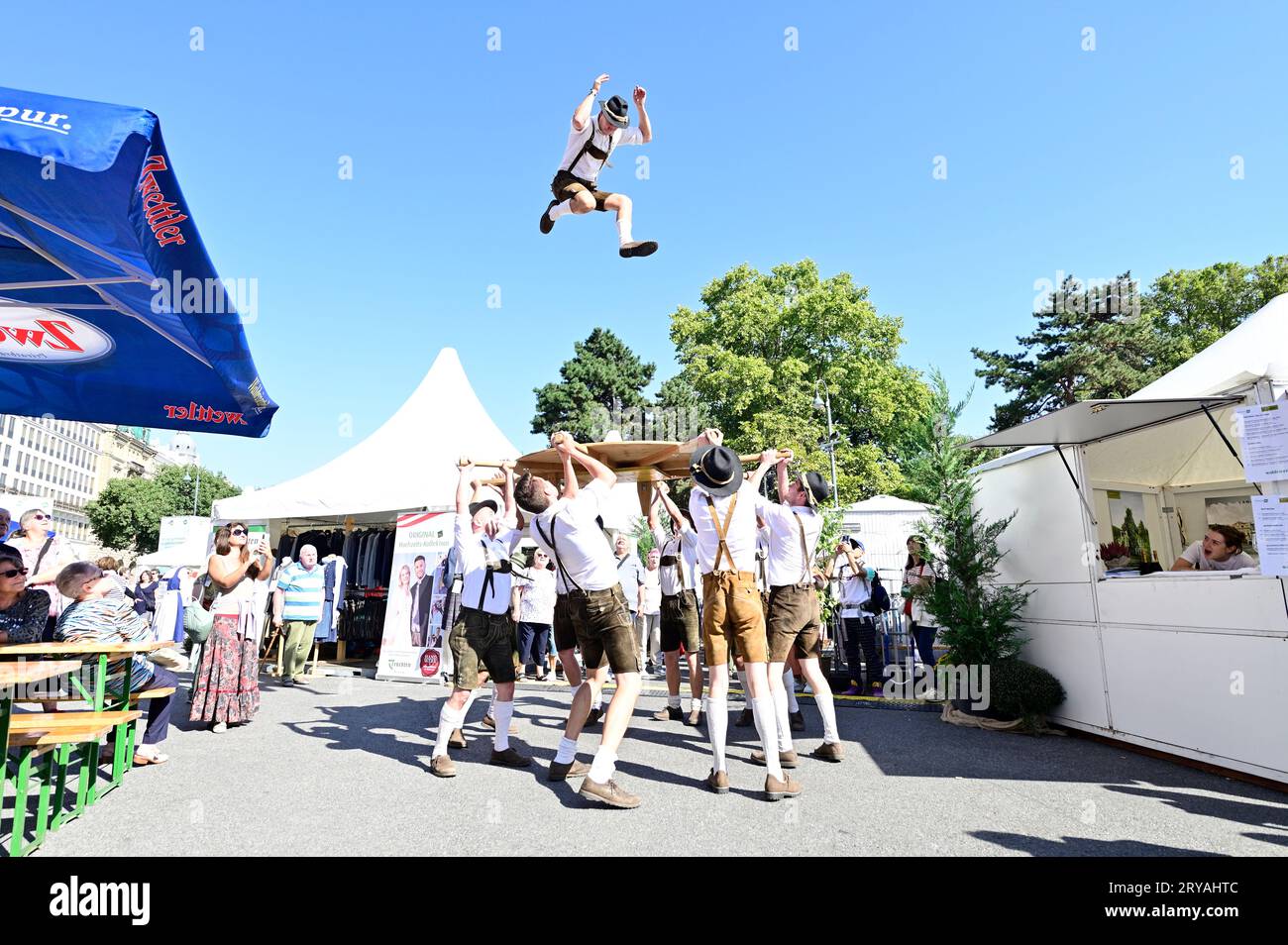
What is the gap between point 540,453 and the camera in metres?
5.05

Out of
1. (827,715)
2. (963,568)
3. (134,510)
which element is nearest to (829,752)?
(827,715)

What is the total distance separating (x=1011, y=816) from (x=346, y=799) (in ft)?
13.1

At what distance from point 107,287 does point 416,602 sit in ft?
25.9

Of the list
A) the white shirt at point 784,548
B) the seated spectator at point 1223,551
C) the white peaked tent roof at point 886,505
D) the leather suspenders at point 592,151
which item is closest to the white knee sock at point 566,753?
the white shirt at point 784,548

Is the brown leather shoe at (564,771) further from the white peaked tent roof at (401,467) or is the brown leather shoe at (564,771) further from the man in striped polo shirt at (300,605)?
the white peaked tent roof at (401,467)

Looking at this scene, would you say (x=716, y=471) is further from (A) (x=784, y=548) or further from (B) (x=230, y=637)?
(B) (x=230, y=637)

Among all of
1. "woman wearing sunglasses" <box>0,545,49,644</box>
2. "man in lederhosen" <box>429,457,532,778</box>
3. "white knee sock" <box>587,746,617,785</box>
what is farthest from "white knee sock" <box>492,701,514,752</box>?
"woman wearing sunglasses" <box>0,545,49,644</box>

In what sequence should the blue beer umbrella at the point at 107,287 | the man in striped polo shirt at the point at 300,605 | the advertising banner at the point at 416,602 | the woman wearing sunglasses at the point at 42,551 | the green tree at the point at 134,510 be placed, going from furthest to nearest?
1. the green tree at the point at 134,510
2. the advertising banner at the point at 416,602
3. the man in striped polo shirt at the point at 300,605
4. the woman wearing sunglasses at the point at 42,551
5. the blue beer umbrella at the point at 107,287

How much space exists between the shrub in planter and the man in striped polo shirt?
28.4 ft

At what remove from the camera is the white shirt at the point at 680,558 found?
585cm

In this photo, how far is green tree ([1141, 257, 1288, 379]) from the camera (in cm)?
2936

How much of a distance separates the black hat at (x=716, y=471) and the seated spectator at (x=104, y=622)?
166 inches
